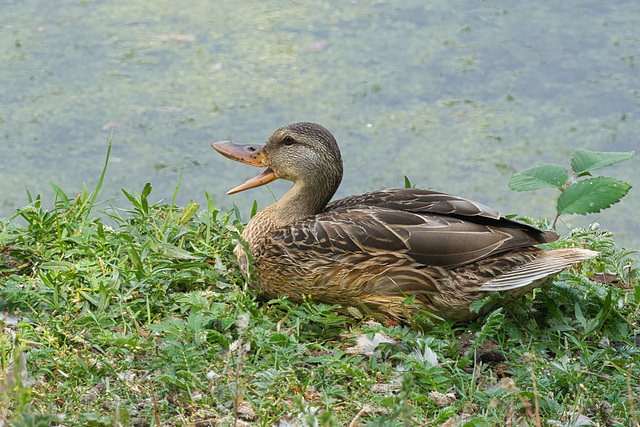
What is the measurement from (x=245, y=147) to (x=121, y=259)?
2.96ft

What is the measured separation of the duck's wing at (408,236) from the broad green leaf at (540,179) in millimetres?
296

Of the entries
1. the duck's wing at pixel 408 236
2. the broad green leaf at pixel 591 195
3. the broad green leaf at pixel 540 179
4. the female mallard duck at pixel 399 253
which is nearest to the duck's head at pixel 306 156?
the female mallard duck at pixel 399 253

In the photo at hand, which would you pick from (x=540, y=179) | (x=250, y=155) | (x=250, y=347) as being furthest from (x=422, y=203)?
(x=250, y=347)

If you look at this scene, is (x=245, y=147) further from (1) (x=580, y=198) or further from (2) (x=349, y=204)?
(1) (x=580, y=198)

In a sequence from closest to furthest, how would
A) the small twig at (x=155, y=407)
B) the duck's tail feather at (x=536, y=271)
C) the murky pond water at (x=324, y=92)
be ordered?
the small twig at (x=155, y=407)
the duck's tail feather at (x=536, y=271)
the murky pond water at (x=324, y=92)

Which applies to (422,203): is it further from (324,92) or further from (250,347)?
(324,92)

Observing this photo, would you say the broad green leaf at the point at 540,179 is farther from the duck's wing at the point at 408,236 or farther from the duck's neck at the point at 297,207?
the duck's neck at the point at 297,207

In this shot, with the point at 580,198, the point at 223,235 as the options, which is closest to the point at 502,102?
the point at 580,198

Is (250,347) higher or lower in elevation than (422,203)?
lower

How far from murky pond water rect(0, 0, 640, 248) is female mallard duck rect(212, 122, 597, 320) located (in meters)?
1.30

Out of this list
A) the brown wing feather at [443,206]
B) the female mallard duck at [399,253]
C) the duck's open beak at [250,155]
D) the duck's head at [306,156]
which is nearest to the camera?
the female mallard duck at [399,253]

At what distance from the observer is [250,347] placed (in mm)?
3492

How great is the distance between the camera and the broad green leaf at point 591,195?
155 inches

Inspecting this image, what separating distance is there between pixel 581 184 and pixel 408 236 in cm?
97
